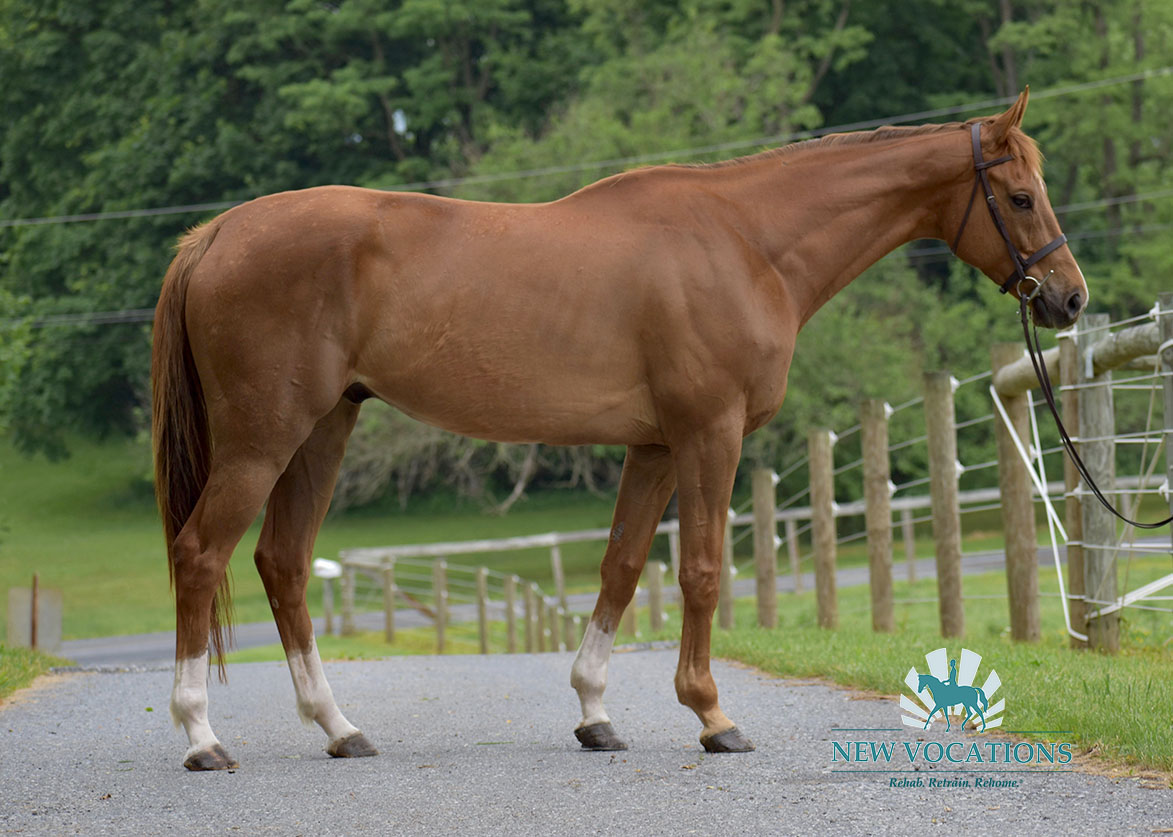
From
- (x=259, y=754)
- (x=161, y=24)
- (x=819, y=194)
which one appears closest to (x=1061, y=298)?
(x=819, y=194)

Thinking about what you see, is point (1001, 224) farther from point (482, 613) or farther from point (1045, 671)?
point (482, 613)

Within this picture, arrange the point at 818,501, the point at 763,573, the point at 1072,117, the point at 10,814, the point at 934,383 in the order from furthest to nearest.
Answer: the point at 1072,117 < the point at 763,573 < the point at 818,501 < the point at 934,383 < the point at 10,814

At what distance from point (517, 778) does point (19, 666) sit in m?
4.33

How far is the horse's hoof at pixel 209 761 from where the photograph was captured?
4332 mm

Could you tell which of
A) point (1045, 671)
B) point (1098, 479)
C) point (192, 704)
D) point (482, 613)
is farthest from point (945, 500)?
point (482, 613)

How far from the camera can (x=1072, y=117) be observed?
101ft

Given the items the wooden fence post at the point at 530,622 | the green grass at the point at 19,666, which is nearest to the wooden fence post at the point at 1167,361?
the green grass at the point at 19,666

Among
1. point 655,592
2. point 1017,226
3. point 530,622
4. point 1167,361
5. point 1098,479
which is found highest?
point 1017,226

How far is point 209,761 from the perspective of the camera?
14.2 ft

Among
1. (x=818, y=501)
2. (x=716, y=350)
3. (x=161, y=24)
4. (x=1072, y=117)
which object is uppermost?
(x=161, y=24)

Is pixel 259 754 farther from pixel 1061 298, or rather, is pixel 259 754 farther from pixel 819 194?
pixel 1061 298

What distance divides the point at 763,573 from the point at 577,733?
6607mm

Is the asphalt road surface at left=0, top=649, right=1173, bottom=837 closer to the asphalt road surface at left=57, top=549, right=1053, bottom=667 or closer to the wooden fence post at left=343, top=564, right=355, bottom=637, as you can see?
the asphalt road surface at left=57, top=549, right=1053, bottom=667

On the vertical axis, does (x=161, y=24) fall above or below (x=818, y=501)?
above
